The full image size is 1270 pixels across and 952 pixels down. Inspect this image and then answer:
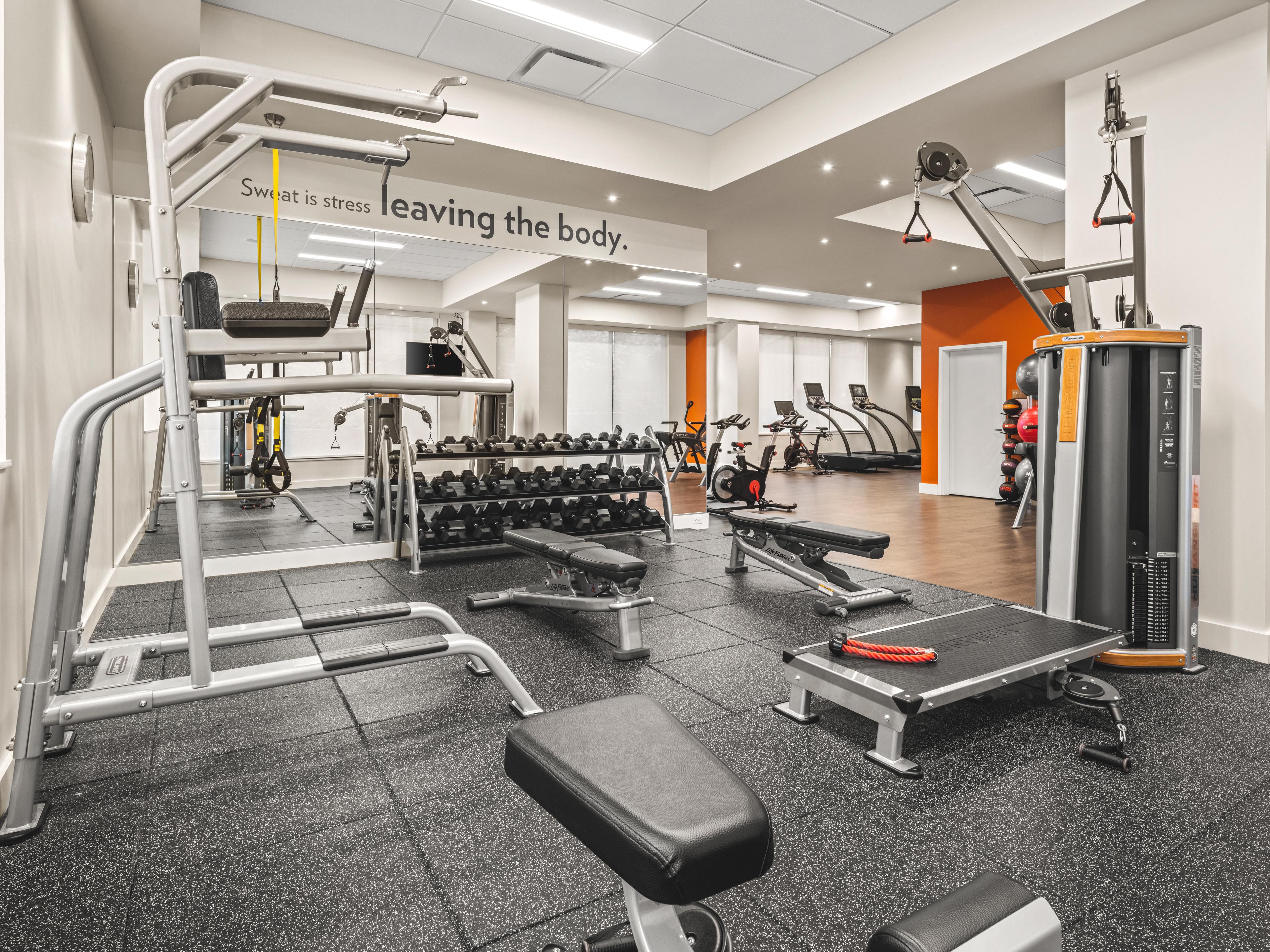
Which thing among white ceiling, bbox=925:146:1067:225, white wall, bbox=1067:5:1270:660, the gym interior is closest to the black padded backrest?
the gym interior

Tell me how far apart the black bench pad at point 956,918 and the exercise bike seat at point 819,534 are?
2787mm

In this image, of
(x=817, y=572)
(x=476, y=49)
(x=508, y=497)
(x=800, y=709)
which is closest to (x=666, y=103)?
(x=476, y=49)

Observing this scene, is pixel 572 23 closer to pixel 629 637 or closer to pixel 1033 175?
pixel 629 637

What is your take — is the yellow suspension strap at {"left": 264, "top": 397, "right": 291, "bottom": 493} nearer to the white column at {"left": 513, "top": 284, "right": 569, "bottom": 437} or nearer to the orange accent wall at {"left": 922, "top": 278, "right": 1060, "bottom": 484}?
the white column at {"left": 513, "top": 284, "right": 569, "bottom": 437}

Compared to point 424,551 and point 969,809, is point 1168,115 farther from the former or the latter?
point 424,551

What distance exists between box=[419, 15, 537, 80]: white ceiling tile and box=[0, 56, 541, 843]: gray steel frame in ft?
8.05

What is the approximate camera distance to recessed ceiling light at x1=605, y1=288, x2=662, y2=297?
20.9 ft

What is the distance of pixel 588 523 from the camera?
5598 millimetres

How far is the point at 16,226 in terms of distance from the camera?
1.99 metres

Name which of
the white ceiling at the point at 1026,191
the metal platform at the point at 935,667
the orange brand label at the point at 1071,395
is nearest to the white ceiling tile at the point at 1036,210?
the white ceiling at the point at 1026,191

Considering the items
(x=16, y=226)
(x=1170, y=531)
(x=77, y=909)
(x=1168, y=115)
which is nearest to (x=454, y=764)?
(x=77, y=909)

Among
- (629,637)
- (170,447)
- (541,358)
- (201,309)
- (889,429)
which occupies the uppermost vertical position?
(541,358)

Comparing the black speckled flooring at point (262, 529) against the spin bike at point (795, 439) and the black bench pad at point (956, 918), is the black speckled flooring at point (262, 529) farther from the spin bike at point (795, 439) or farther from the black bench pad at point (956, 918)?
the spin bike at point (795, 439)

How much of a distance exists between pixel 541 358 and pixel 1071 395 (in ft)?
13.4
